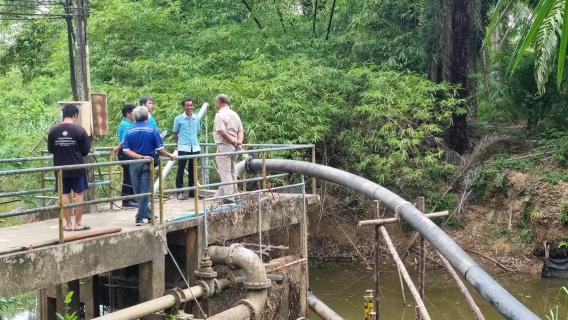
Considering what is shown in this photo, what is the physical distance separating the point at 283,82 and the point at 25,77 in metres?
18.0

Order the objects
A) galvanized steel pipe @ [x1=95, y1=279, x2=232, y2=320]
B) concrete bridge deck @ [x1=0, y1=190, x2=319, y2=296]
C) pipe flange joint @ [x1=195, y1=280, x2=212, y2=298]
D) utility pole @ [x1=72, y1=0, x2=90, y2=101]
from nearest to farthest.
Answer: concrete bridge deck @ [x1=0, y1=190, x2=319, y2=296] → galvanized steel pipe @ [x1=95, y1=279, x2=232, y2=320] → pipe flange joint @ [x1=195, y1=280, x2=212, y2=298] → utility pole @ [x1=72, y1=0, x2=90, y2=101]

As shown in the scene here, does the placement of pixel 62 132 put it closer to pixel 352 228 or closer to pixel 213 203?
pixel 213 203

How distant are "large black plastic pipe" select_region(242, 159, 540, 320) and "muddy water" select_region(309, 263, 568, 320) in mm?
4293

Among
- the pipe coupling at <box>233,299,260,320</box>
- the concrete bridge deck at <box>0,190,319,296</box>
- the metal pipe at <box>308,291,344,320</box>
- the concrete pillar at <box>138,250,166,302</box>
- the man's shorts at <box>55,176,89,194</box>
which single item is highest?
the man's shorts at <box>55,176,89,194</box>

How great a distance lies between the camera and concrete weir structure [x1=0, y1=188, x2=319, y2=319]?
7.22m

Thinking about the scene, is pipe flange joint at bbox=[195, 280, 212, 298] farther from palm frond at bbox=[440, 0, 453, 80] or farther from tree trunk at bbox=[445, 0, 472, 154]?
palm frond at bbox=[440, 0, 453, 80]

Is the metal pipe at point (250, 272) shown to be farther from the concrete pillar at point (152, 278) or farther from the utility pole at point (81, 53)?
the utility pole at point (81, 53)

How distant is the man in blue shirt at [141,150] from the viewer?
28.6 feet

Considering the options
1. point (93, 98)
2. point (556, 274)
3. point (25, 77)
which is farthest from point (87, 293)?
point (25, 77)

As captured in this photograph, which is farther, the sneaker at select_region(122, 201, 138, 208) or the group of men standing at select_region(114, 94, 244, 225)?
the sneaker at select_region(122, 201, 138, 208)

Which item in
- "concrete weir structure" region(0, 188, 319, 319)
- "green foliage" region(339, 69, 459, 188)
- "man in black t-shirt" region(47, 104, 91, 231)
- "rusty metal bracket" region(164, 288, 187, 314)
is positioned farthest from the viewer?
"green foliage" region(339, 69, 459, 188)

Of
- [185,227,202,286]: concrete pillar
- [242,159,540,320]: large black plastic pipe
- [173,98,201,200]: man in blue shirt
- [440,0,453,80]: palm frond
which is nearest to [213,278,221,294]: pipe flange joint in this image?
[185,227,202,286]: concrete pillar

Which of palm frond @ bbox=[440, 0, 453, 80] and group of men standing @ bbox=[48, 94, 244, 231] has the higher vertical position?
palm frond @ bbox=[440, 0, 453, 80]

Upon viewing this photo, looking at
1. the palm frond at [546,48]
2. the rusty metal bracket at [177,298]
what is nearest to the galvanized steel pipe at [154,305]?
the rusty metal bracket at [177,298]
